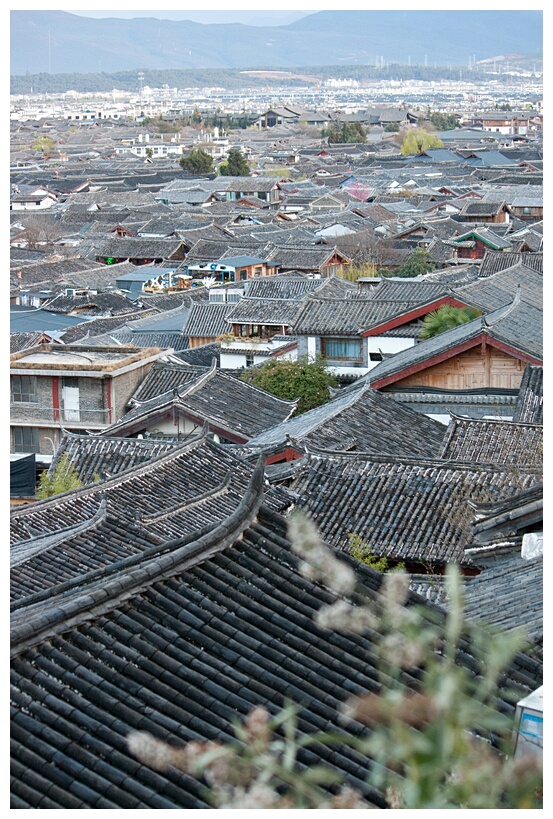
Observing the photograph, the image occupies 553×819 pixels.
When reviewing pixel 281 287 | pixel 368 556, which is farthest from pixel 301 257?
pixel 368 556

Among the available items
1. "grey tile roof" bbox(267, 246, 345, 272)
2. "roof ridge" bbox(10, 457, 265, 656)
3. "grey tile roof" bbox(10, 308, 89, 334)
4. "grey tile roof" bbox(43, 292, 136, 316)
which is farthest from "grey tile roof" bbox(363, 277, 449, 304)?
"roof ridge" bbox(10, 457, 265, 656)

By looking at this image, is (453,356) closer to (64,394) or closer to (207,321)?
(64,394)

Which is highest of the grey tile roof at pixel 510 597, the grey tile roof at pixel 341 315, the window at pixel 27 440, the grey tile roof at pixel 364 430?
the grey tile roof at pixel 341 315

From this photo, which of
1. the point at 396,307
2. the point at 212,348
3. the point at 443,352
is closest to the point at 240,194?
the point at 212,348

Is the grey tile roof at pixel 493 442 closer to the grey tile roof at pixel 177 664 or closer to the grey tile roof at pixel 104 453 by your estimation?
the grey tile roof at pixel 104 453

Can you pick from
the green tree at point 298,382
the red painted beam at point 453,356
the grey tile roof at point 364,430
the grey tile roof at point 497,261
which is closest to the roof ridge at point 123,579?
the grey tile roof at point 364,430

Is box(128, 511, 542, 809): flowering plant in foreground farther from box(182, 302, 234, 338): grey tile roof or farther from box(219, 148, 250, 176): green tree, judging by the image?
box(219, 148, 250, 176): green tree
